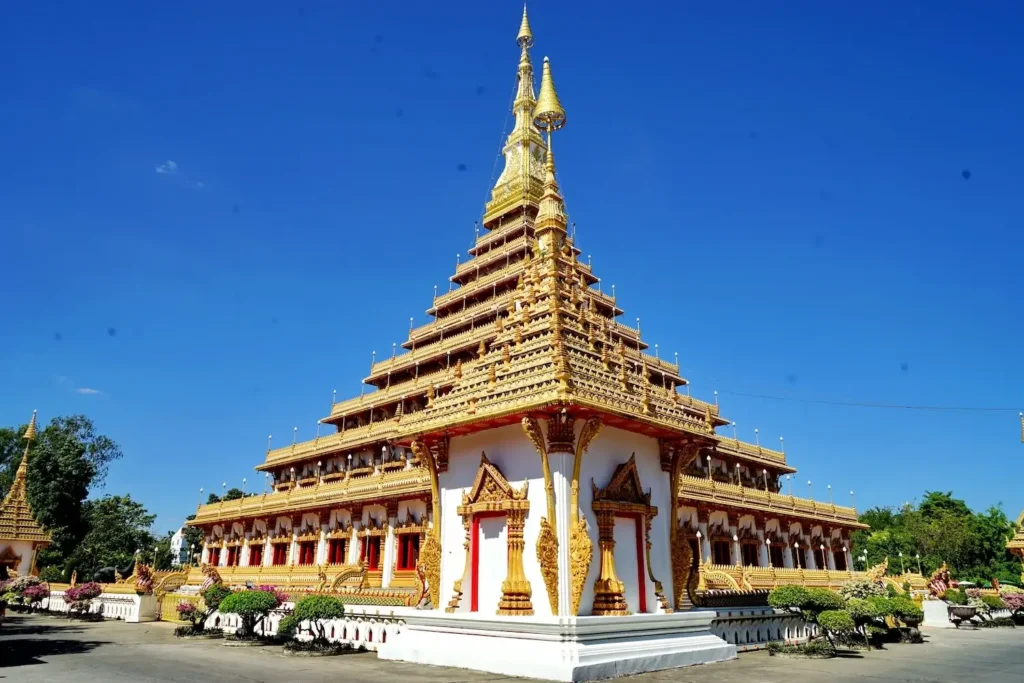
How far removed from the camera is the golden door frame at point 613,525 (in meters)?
13.0

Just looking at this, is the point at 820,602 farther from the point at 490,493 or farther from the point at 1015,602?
the point at 1015,602

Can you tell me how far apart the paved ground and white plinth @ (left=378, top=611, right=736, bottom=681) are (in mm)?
431

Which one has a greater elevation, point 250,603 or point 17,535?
point 17,535

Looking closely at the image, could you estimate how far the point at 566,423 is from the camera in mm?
13344

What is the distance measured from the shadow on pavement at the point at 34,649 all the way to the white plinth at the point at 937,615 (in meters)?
28.4

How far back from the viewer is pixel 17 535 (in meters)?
30.8

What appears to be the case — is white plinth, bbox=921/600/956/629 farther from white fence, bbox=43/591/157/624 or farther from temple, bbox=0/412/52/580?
temple, bbox=0/412/52/580

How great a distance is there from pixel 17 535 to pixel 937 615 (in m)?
39.4

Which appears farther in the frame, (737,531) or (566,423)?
(737,531)

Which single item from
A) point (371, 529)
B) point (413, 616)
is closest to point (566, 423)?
point (413, 616)

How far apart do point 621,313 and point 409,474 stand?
15.9 meters

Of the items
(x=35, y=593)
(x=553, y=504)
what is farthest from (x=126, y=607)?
(x=553, y=504)

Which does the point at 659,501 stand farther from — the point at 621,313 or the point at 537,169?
the point at 537,169

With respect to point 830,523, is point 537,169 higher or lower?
higher
